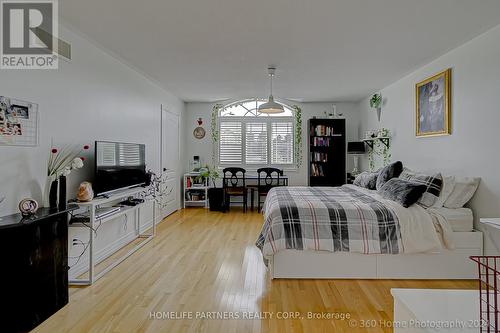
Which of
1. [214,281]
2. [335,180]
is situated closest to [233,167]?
[335,180]

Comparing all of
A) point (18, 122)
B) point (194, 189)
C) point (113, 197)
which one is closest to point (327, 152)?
point (194, 189)

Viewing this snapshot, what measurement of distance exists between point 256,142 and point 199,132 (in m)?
1.41

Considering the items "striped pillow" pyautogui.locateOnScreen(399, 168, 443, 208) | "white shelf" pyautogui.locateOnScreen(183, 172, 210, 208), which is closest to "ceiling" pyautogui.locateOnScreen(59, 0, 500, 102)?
"striped pillow" pyautogui.locateOnScreen(399, 168, 443, 208)

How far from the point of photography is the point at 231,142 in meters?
7.29

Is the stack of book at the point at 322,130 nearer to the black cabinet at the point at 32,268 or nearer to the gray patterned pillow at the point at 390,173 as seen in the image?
the gray patterned pillow at the point at 390,173

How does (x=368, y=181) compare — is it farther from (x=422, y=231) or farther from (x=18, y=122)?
(x=18, y=122)

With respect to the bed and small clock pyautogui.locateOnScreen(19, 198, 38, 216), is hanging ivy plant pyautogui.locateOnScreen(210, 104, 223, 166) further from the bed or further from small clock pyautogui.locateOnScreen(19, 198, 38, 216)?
small clock pyautogui.locateOnScreen(19, 198, 38, 216)

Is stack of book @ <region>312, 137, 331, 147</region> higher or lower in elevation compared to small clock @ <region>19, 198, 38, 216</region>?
higher

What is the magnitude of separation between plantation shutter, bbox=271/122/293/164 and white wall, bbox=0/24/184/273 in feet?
10.8

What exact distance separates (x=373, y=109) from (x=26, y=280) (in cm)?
606

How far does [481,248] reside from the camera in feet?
9.90

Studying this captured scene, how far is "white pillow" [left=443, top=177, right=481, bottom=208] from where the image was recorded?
10.3ft

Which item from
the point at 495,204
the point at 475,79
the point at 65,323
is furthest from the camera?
the point at 475,79

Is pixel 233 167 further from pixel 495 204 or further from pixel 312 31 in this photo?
pixel 495 204
